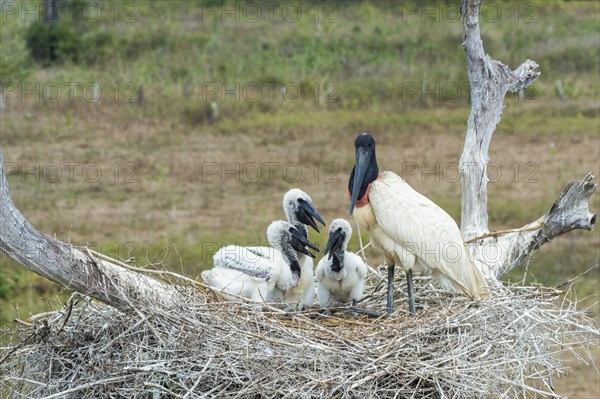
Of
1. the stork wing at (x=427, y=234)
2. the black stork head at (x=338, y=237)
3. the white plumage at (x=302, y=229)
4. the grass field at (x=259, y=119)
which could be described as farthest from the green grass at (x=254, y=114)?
the stork wing at (x=427, y=234)

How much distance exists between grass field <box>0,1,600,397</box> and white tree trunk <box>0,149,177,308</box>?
23.3ft

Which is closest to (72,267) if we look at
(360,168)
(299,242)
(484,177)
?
(299,242)

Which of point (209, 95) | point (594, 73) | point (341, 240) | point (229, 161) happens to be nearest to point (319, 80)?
point (209, 95)

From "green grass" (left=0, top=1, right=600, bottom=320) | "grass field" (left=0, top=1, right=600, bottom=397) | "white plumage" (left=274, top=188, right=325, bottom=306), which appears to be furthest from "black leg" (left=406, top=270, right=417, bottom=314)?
"green grass" (left=0, top=1, right=600, bottom=320)

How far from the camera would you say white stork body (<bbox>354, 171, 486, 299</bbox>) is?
7184mm

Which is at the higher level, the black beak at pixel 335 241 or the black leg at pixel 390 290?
the black beak at pixel 335 241

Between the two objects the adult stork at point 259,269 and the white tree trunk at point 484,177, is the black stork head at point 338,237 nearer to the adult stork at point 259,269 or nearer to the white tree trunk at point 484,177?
the adult stork at point 259,269

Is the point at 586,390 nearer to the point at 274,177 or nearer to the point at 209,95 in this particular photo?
the point at 274,177

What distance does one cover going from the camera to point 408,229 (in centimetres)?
726

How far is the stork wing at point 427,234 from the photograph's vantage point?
23.5 feet

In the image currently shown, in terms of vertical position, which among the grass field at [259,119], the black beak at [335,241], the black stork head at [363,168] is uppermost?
the black stork head at [363,168]

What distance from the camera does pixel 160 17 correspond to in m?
30.1

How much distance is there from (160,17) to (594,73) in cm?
1201

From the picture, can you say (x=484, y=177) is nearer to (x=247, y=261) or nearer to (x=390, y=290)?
(x=390, y=290)
